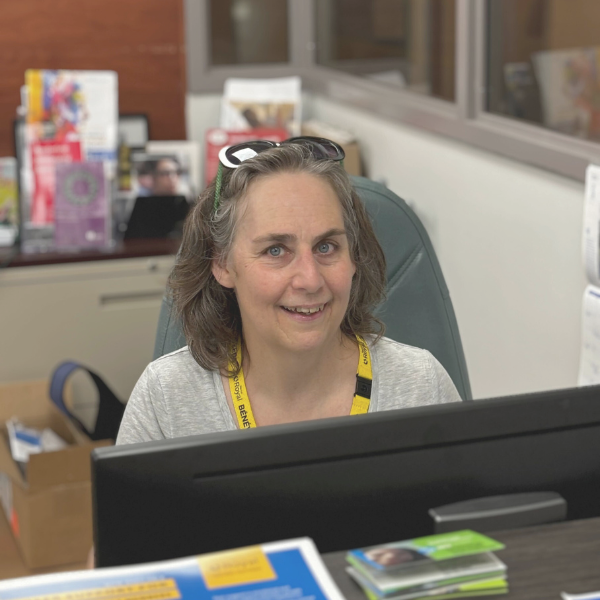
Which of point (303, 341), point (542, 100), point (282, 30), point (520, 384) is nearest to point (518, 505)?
point (303, 341)

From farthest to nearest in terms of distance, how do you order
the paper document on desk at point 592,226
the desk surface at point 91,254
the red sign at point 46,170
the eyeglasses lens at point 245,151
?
the red sign at point 46,170, the desk surface at point 91,254, the paper document on desk at point 592,226, the eyeglasses lens at point 245,151

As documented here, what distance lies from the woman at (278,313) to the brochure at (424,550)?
0.60m

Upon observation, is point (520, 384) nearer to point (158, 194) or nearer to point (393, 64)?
point (393, 64)

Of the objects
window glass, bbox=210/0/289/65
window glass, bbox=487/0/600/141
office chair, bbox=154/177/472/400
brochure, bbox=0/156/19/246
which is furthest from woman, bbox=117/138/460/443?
window glass, bbox=210/0/289/65

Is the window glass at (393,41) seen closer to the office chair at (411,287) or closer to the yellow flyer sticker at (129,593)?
the office chair at (411,287)

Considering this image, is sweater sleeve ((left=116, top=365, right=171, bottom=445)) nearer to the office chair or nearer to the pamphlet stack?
the office chair

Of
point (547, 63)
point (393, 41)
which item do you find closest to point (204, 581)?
point (547, 63)

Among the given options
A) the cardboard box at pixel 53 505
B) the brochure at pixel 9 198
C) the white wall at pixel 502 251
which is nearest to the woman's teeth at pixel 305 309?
the white wall at pixel 502 251

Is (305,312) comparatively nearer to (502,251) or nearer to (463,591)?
(463,591)

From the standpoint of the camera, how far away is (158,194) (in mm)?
3072

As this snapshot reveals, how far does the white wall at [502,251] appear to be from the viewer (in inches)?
75.7

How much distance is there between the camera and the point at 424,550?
0.66 meters

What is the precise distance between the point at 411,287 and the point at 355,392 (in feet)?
0.90

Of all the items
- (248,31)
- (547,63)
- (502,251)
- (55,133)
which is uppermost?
(248,31)
